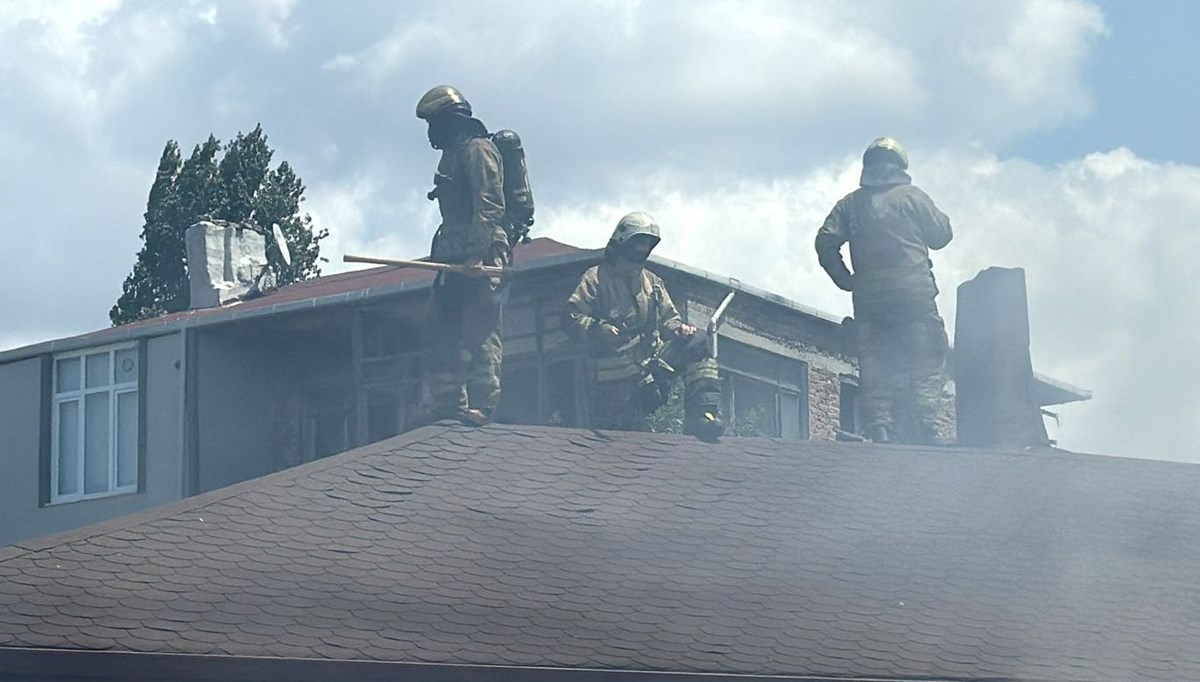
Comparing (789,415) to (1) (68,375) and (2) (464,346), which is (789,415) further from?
(2) (464,346)

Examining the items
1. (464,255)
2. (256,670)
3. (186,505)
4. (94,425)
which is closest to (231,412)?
(94,425)

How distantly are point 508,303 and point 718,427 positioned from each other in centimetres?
727

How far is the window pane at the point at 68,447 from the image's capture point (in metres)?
22.0

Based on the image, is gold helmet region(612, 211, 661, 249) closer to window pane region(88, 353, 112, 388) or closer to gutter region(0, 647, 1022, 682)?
gutter region(0, 647, 1022, 682)

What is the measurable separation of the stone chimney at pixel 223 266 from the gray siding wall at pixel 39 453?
7.42 ft

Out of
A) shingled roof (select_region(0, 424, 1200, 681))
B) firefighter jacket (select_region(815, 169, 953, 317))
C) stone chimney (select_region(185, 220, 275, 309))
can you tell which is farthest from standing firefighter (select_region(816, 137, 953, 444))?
stone chimney (select_region(185, 220, 275, 309))

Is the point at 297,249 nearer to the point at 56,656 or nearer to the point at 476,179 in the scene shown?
the point at 476,179

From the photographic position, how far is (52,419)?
22.2 meters

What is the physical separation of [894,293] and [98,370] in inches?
456

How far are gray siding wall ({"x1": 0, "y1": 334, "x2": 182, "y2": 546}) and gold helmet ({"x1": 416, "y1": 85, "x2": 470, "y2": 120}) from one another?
9.54 meters

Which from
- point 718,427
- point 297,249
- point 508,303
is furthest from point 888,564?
point 297,249

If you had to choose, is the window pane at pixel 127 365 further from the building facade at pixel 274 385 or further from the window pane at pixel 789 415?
the window pane at pixel 789 415

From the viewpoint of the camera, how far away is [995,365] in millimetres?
13594

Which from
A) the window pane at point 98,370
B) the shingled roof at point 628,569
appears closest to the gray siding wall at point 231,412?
the window pane at point 98,370
